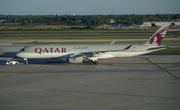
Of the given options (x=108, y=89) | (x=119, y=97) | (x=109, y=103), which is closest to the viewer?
(x=109, y=103)

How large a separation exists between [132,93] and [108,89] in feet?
9.15

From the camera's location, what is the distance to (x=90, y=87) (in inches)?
939

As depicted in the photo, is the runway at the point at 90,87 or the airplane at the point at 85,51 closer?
the runway at the point at 90,87

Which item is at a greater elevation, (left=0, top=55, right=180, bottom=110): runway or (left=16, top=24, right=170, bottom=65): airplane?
(left=16, top=24, right=170, bottom=65): airplane

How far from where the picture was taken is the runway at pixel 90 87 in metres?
18.6

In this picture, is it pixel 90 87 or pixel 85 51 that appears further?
pixel 85 51

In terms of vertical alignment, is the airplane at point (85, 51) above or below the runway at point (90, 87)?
above

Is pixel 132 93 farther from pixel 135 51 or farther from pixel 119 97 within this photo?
pixel 135 51

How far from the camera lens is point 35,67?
117ft

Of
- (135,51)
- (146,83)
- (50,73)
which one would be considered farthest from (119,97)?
(135,51)

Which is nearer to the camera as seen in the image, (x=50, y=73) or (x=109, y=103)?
(x=109, y=103)

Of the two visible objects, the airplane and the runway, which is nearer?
the runway

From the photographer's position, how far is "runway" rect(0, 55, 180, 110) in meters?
18.6

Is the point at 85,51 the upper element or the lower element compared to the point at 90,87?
upper
